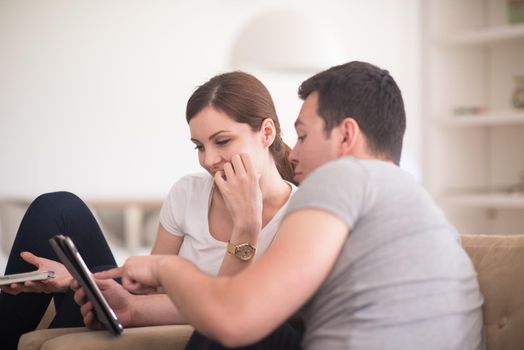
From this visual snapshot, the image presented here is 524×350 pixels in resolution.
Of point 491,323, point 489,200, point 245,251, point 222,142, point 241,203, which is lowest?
point 489,200

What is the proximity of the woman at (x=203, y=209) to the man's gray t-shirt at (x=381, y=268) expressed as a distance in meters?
0.62

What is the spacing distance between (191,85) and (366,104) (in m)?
3.70

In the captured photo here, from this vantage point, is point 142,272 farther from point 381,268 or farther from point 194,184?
point 194,184

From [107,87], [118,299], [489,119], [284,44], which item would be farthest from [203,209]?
[489,119]

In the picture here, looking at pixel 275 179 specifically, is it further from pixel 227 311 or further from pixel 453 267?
pixel 227 311

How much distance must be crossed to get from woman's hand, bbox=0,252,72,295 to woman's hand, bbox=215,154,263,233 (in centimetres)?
43

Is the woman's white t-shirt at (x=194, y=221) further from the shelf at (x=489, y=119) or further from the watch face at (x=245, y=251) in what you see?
the shelf at (x=489, y=119)

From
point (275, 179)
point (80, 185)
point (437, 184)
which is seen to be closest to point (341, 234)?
point (275, 179)

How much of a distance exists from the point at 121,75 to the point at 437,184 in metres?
2.35

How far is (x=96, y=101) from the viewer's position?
4.77 metres

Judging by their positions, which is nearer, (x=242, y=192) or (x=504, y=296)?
(x=504, y=296)

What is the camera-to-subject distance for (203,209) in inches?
87.0

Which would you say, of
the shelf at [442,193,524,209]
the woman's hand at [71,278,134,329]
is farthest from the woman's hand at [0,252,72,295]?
the shelf at [442,193,524,209]

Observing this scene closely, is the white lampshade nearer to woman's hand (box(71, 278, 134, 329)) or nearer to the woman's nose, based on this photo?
the woman's nose
